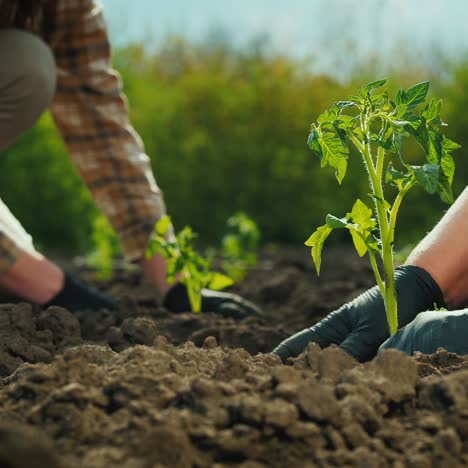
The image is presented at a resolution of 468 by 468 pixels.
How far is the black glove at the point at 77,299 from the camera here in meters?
3.45

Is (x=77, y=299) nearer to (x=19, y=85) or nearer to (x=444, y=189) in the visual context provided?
(x=19, y=85)

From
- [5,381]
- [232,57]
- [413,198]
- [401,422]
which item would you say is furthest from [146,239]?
[232,57]

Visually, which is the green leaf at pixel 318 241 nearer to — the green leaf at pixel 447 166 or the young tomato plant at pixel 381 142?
the young tomato plant at pixel 381 142

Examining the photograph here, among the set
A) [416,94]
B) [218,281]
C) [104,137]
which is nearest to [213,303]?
[218,281]

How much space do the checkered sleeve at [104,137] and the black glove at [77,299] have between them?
0.39 metres

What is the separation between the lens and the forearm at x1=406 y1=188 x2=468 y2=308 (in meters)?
2.36

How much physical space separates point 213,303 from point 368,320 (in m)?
1.34

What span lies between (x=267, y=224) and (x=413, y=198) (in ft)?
5.73

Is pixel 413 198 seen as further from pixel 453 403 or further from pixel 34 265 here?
pixel 453 403

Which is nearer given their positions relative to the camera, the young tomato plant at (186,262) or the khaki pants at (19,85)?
the young tomato plant at (186,262)

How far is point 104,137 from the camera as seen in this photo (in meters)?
3.87

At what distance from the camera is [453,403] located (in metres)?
1.50

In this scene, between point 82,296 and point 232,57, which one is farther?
point 232,57

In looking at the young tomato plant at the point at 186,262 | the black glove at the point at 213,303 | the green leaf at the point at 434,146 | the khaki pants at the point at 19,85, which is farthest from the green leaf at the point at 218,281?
the green leaf at the point at 434,146
